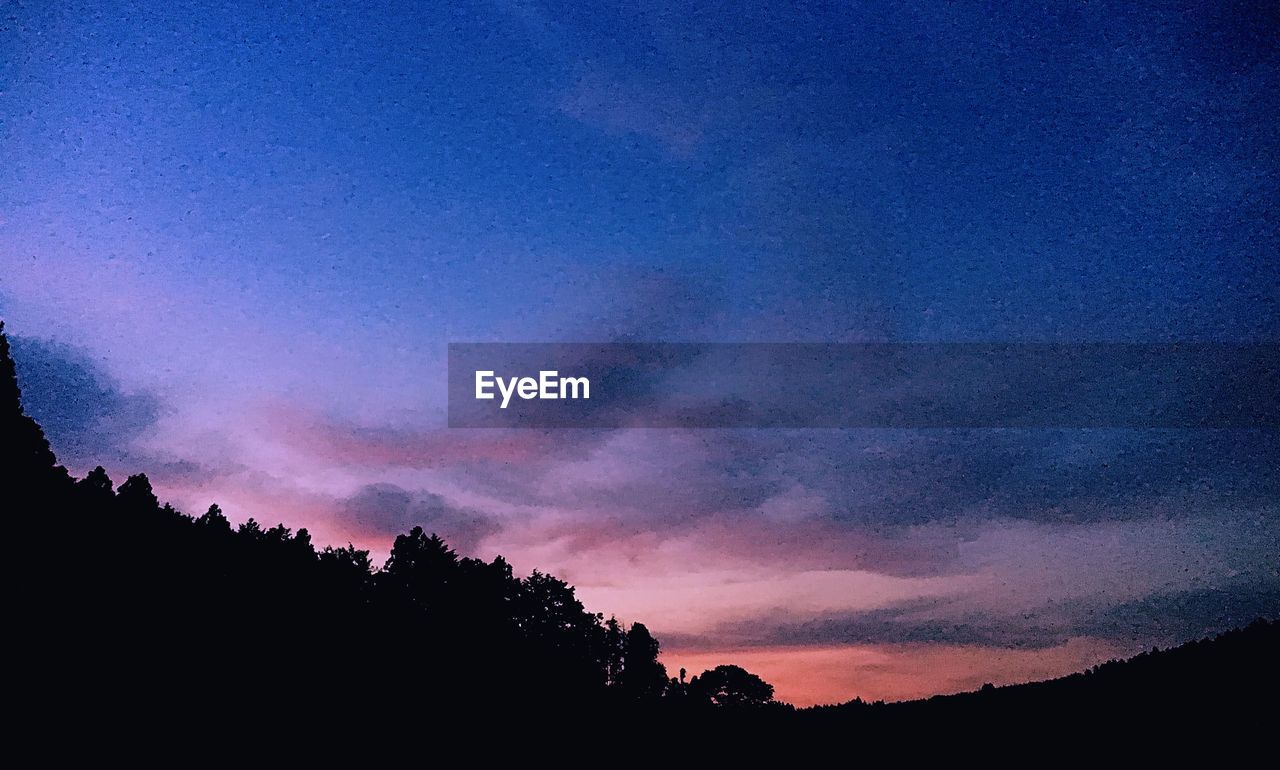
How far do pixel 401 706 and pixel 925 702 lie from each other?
23790 millimetres

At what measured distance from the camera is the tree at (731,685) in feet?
279

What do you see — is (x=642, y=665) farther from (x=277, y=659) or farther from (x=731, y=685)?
(x=277, y=659)

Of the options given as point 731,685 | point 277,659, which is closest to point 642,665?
point 731,685

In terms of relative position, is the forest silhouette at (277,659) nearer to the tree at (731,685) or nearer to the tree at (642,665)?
the tree at (642,665)

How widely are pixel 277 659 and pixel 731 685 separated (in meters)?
67.5

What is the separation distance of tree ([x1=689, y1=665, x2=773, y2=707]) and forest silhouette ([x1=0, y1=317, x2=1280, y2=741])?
140 ft

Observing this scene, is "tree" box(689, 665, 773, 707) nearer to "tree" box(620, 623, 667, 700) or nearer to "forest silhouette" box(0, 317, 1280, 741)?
"tree" box(620, 623, 667, 700)

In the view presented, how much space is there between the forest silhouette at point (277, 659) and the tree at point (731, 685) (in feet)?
140

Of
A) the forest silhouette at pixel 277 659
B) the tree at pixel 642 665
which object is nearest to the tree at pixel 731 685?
the tree at pixel 642 665

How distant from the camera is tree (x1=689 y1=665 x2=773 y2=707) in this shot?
8512 centimetres

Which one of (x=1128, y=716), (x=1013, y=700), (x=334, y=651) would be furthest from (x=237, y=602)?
(x=1128, y=716)

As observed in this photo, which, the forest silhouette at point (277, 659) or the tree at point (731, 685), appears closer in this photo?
the forest silhouette at point (277, 659)

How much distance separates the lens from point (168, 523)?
35344mm

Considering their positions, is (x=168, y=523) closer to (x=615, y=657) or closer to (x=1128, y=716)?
(x=1128, y=716)
